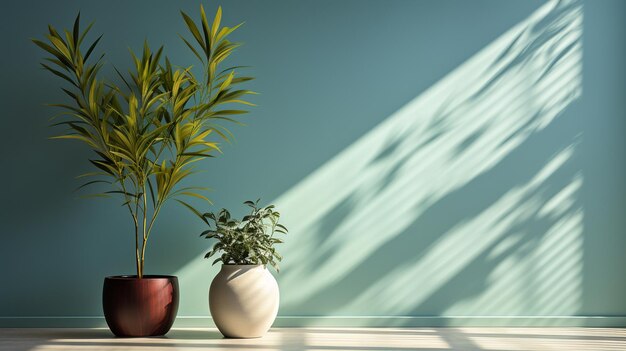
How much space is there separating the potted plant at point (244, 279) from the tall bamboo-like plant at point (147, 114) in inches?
8.8

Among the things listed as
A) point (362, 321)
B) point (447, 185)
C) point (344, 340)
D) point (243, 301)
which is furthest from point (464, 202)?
point (243, 301)

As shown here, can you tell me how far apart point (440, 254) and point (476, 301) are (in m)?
0.30

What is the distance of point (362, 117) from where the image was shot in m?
Answer: 3.79

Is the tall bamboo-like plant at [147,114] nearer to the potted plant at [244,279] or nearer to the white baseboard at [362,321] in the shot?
the potted plant at [244,279]

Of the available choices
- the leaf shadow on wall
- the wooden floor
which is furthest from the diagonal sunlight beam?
the wooden floor

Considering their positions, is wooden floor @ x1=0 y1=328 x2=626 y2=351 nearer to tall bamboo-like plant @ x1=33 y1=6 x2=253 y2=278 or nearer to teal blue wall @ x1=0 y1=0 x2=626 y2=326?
teal blue wall @ x1=0 y1=0 x2=626 y2=326

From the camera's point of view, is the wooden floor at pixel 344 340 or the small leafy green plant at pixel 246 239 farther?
the small leafy green plant at pixel 246 239

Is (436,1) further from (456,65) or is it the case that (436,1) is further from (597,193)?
(597,193)

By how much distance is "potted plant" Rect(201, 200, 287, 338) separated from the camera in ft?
10.9

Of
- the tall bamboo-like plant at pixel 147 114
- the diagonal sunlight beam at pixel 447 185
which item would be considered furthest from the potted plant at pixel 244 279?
the diagonal sunlight beam at pixel 447 185

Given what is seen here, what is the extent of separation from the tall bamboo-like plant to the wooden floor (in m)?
0.39

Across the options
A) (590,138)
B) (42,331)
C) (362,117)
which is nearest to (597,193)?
(590,138)

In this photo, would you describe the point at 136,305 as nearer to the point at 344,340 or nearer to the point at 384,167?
the point at 344,340

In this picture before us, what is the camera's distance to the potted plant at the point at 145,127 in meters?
3.36
